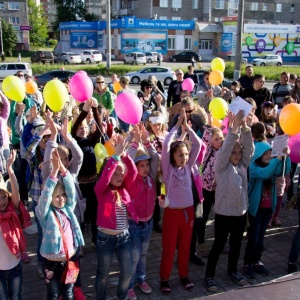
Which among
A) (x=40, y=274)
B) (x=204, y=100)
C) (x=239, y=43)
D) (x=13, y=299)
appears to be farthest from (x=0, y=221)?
(x=239, y=43)

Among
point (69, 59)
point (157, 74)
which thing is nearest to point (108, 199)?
point (157, 74)

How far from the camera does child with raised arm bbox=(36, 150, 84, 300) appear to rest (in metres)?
3.29

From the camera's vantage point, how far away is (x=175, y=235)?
3.97 meters

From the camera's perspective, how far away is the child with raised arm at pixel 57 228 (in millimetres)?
3293

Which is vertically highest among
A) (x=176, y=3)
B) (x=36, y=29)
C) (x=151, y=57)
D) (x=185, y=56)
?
(x=176, y=3)

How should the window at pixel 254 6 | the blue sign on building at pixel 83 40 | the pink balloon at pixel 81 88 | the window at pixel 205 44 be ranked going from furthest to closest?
the window at pixel 254 6, the window at pixel 205 44, the blue sign on building at pixel 83 40, the pink balloon at pixel 81 88

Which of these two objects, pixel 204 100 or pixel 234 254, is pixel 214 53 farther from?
pixel 234 254

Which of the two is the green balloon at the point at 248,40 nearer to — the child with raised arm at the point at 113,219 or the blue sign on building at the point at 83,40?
the blue sign on building at the point at 83,40

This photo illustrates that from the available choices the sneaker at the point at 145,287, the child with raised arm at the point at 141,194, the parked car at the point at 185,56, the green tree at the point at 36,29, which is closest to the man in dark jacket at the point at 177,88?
the child with raised arm at the point at 141,194

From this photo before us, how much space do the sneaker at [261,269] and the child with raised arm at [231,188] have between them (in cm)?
53

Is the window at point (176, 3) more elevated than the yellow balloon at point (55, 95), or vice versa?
the window at point (176, 3)

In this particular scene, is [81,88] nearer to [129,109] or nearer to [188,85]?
[129,109]

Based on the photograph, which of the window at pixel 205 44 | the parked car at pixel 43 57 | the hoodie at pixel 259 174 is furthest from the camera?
the window at pixel 205 44

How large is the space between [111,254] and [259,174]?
1879mm
